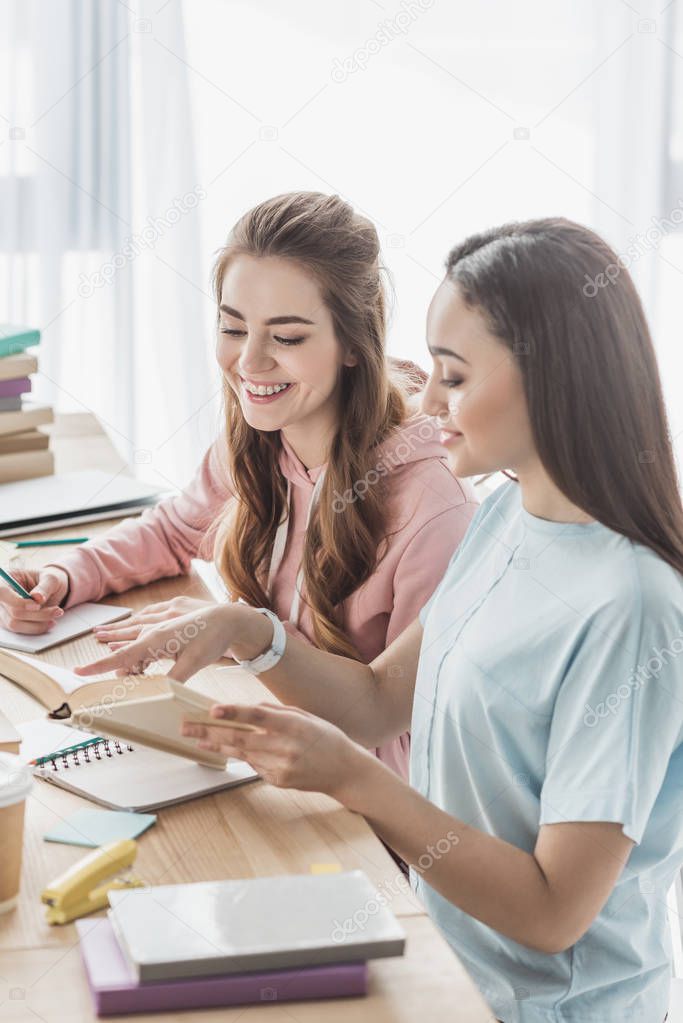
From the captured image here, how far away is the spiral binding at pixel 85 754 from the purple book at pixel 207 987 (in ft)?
1.07

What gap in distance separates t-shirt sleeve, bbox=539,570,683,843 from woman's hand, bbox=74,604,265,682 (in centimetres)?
45

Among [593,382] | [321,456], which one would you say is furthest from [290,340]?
[593,382]

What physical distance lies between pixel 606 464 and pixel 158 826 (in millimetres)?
495

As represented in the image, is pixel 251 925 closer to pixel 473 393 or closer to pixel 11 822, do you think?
pixel 11 822

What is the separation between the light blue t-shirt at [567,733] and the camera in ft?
3.05

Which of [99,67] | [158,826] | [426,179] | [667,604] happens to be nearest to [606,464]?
[667,604]

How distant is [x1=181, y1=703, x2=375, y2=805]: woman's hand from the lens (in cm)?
97

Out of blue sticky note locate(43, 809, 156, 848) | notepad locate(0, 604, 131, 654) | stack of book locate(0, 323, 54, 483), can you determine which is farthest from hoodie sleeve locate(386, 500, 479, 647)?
stack of book locate(0, 323, 54, 483)

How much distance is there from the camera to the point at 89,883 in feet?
2.84

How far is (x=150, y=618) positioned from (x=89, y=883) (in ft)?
1.70

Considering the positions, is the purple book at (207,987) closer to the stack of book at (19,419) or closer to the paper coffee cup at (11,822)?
the paper coffee cup at (11,822)

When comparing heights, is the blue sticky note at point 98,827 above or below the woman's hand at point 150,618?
below

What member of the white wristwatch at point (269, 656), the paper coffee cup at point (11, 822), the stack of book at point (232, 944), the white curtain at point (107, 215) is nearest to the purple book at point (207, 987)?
the stack of book at point (232, 944)

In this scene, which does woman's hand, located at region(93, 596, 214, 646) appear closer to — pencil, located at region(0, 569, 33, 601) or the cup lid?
pencil, located at region(0, 569, 33, 601)
